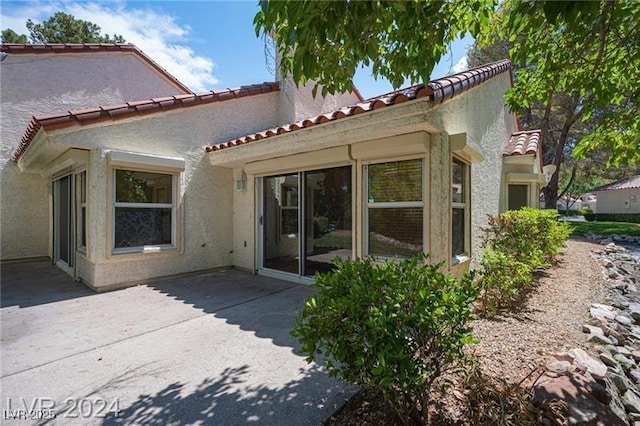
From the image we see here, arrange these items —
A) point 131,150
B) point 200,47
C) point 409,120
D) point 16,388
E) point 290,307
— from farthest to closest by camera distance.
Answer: point 200,47 < point 131,150 < point 290,307 < point 409,120 < point 16,388

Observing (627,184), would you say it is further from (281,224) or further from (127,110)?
(127,110)

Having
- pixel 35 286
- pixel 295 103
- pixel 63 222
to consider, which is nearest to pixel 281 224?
pixel 295 103

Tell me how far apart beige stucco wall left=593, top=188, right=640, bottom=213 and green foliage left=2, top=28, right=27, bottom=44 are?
66639mm

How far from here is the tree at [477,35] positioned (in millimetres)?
2795

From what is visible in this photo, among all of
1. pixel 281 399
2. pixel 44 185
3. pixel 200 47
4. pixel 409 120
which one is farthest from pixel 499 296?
pixel 44 185

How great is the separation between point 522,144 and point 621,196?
1668 inches

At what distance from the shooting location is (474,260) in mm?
8367

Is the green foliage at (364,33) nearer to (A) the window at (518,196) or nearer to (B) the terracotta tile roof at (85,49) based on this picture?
(A) the window at (518,196)

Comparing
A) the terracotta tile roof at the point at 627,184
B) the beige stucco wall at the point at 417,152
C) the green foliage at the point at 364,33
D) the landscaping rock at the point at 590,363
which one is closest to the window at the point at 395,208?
the beige stucco wall at the point at 417,152

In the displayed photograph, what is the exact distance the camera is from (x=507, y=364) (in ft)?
12.5

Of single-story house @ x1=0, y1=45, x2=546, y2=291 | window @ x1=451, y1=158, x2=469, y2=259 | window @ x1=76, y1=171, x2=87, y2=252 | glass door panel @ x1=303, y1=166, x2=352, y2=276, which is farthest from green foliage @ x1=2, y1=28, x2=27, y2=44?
window @ x1=451, y1=158, x2=469, y2=259

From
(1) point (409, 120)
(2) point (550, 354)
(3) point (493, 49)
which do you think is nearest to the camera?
(2) point (550, 354)

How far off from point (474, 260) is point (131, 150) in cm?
1000

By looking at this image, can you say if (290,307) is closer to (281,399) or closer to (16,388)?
(281,399)
